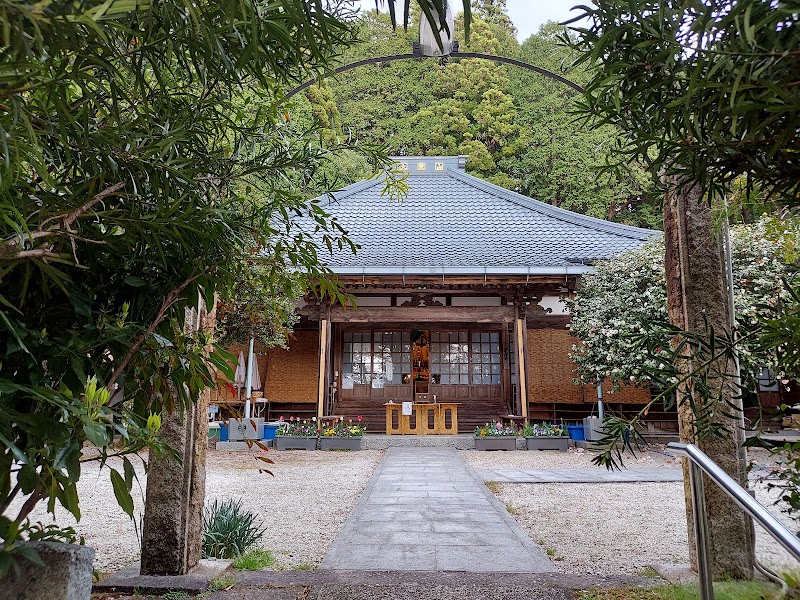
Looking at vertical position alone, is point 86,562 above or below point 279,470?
above

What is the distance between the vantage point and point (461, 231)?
1085 cm

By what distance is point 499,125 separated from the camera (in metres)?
17.5

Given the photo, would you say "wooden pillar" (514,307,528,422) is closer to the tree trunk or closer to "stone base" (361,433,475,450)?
"stone base" (361,433,475,450)

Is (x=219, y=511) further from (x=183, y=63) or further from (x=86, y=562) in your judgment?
(x=183, y=63)

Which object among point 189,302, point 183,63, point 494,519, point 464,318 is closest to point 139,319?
point 189,302

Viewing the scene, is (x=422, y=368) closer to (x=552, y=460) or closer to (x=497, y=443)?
(x=497, y=443)

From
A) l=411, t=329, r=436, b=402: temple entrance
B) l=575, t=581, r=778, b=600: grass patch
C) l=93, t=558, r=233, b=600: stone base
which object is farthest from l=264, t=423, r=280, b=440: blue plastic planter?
l=575, t=581, r=778, b=600: grass patch

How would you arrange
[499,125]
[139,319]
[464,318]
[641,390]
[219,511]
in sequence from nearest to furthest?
1. [139,319]
2. [219,511]
3. [464,318]
4. [641,390]
5. [499,125]

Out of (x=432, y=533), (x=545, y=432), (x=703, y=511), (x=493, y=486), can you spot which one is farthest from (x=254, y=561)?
(x=545, y=432)

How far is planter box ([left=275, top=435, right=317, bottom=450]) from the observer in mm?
9109

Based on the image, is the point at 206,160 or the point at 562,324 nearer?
the point at 206,160

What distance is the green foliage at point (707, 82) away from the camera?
779 millimetres

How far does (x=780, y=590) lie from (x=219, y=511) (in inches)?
100

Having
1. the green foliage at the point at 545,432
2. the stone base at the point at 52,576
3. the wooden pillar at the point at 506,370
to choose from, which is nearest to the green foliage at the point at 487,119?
the wooden pillar at the point at 506,370
